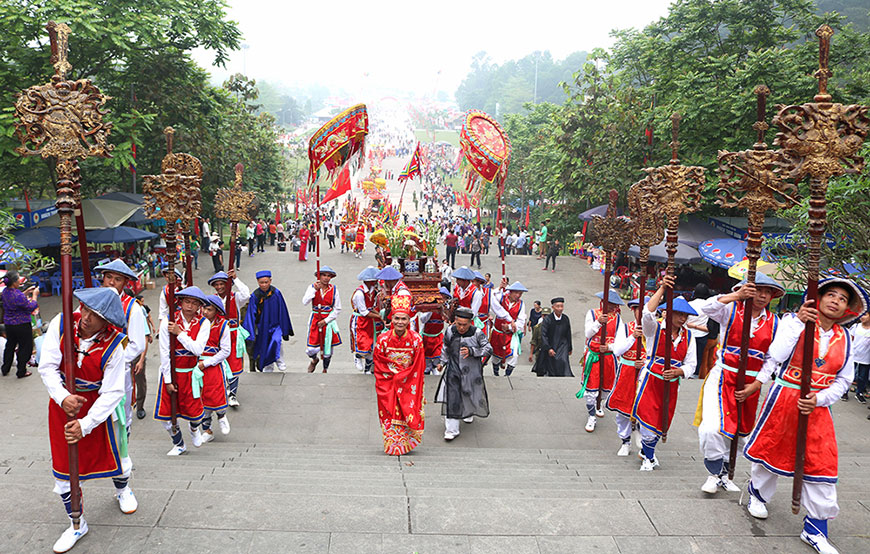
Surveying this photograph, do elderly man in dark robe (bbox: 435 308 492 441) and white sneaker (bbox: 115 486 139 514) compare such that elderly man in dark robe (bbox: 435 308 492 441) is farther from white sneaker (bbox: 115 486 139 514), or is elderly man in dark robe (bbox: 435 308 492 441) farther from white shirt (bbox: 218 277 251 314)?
white sneaker (bbox: 115 486 139 514)

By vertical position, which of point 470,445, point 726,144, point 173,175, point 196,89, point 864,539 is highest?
point 196,89

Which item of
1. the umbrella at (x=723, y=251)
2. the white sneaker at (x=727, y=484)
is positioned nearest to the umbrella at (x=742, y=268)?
the umbrella at (x=723, y=251)

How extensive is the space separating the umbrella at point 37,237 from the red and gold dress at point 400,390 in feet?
39.9

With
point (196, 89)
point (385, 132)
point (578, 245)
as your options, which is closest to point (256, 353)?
point (196, 89)

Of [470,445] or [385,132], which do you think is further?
[385,132]

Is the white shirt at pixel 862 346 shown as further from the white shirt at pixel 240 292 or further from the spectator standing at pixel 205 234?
the spectator standing at pixel 205 234

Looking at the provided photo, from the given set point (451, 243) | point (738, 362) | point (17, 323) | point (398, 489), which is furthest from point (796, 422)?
point (451, 243)

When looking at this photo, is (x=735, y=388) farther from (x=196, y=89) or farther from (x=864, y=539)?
(x=196, y=89)

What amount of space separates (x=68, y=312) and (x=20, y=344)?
5.92 metres

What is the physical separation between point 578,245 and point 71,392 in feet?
78.4

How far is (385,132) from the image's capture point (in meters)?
105

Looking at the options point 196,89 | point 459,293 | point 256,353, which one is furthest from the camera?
point 196,89

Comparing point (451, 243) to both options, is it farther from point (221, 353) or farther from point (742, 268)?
point (221, 353)

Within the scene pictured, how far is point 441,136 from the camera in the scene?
9931cm
